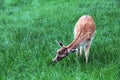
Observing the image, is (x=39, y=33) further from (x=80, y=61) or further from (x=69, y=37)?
(x=80, y=61)

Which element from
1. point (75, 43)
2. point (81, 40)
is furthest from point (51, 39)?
point (75, 43)

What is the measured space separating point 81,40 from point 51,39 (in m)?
2.21

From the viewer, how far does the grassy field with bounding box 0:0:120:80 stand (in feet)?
23.9

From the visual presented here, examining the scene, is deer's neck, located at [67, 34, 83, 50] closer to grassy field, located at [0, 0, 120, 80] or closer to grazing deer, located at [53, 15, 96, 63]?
grazing deer, located at [53, 15, 96, 63]

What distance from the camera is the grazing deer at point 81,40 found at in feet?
24.8

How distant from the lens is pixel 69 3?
577 inches

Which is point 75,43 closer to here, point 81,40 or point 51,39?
point 81,40

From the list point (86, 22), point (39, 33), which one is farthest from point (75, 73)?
point (39, 33)

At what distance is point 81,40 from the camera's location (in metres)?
7.92

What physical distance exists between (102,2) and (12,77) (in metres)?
7.54

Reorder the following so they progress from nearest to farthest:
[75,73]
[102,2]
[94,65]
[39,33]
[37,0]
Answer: [75,73]
[94,65]
[39,33]
[102,2]
[37,0]

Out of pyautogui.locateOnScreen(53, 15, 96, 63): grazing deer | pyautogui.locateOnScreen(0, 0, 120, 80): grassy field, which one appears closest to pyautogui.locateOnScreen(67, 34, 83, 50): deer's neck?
pyautogui.locateOnScreen(53, 15, 96, 63): grazing deer

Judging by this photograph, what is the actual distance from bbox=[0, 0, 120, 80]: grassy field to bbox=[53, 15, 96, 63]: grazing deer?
216mm

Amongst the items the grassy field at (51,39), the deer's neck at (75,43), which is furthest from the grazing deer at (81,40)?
the grassy field at (51,39)
